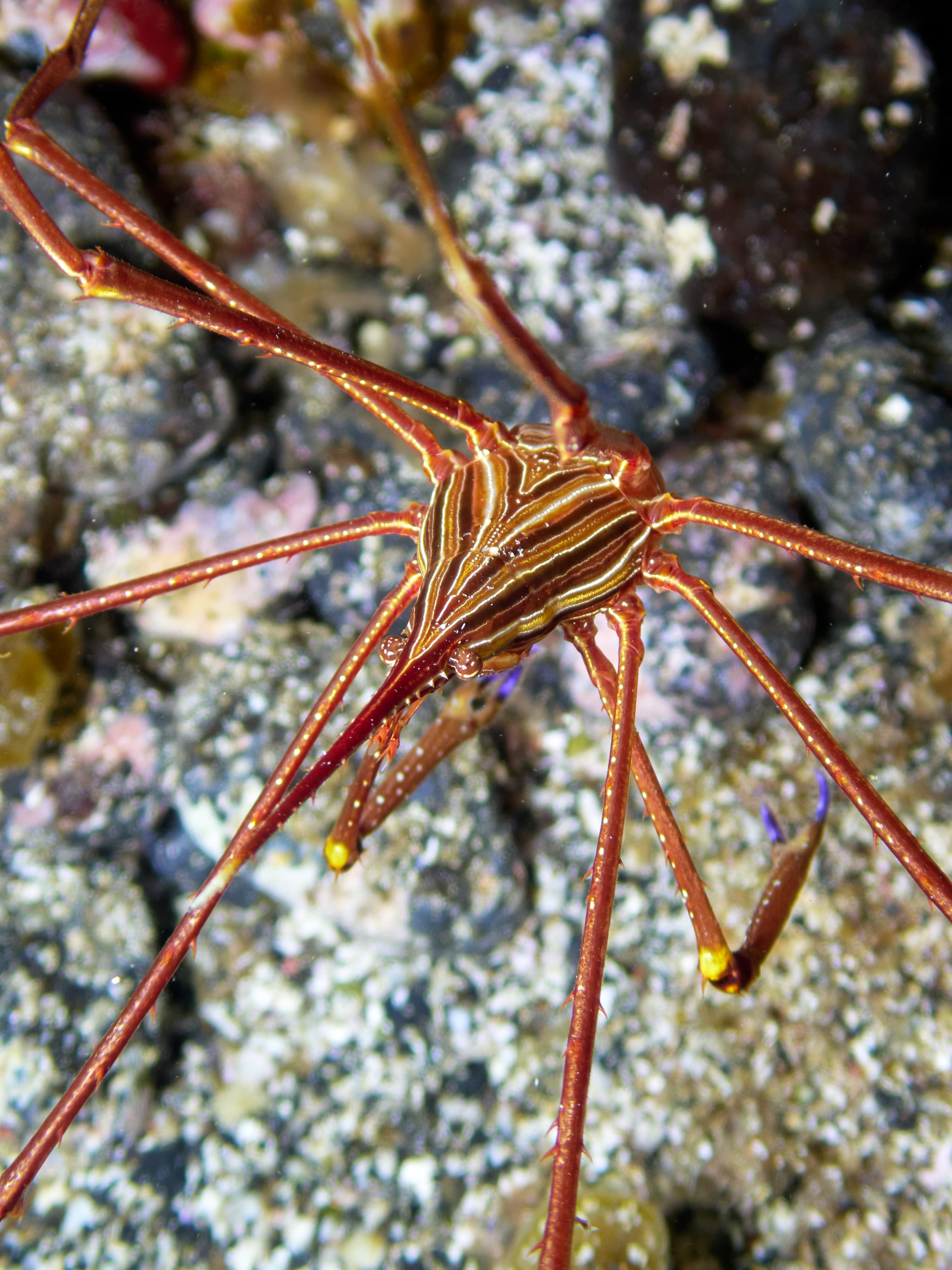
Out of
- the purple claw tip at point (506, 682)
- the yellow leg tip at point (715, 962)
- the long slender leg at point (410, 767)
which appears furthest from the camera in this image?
the purple claw tip at point (506, 682)

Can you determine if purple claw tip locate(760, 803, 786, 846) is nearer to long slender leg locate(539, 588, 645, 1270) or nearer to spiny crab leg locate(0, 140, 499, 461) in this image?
long slender leg locate(539, 588, 645, 1270)

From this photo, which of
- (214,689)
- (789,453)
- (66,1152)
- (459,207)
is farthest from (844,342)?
(66,1152)

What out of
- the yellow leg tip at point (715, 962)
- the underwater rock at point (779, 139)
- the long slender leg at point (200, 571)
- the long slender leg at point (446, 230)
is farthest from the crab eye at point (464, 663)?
the underwater rock at point (779, 139)

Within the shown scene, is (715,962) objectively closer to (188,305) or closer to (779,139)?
(188,305)

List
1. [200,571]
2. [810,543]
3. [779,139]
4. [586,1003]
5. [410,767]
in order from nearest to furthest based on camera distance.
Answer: [586,1003] → [810,543] → [200,571] → [410,767] → [779,139]

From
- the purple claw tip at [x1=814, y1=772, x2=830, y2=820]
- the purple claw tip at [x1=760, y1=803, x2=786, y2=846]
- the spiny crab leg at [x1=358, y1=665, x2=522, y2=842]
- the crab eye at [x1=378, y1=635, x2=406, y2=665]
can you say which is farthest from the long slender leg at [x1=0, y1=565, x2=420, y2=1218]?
the purple claw tip at [x1=814, y1=772, x2=830, y2=820]

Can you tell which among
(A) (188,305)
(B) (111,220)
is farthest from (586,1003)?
→ (B) (111,220)

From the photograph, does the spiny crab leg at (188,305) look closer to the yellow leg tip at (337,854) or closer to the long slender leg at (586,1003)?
the long slender leg at (586,1003)
